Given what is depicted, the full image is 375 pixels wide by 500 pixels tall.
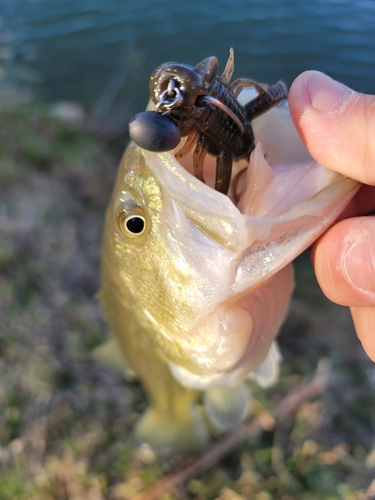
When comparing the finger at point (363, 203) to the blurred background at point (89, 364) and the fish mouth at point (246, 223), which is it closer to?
the fish mouth at point (246, 223)

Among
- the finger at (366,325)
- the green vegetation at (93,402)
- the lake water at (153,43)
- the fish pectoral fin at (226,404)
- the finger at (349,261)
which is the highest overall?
the finger at (349,261)

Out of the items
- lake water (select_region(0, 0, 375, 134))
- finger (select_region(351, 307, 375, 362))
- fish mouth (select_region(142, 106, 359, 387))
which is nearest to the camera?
fish mouth (select_region(142, 106, 359, 387))

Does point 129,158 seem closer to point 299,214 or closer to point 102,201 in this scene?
point 299,214

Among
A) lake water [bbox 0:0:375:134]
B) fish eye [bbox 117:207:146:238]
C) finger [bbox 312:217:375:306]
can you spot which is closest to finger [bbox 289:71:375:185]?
finger [bbox 312:217:375:306]

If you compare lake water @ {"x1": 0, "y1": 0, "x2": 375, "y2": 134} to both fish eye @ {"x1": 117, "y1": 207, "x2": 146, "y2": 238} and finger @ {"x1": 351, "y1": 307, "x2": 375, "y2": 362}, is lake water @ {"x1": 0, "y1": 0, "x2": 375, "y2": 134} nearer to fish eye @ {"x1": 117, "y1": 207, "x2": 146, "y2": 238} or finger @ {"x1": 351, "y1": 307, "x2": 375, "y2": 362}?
fish eye @ {"x1": 117, "y1": 207, "x2": 146, "y2": 238}

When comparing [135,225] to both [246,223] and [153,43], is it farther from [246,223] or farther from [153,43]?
[153,43]

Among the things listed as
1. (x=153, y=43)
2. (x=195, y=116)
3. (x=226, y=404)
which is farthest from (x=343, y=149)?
(x=153, y=43)

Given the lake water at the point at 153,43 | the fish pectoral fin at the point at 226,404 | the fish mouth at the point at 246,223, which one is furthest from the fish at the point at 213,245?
the lake water at the point at 153,43
